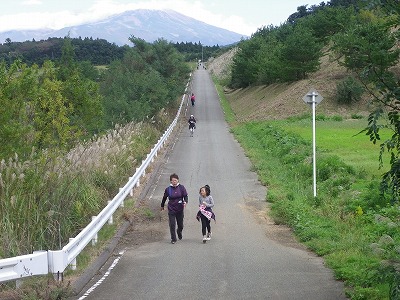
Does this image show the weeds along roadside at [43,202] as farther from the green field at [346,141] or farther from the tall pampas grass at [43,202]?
the green field at [346,141]

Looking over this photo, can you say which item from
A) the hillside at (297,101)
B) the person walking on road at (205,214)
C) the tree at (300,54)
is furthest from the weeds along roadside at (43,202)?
the tree at (300,54)

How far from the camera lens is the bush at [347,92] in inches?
1839

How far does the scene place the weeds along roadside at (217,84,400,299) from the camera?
846cm

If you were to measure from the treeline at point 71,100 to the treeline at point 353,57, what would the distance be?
31.1 feet

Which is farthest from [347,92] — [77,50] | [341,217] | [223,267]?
[77,50]

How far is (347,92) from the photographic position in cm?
4734

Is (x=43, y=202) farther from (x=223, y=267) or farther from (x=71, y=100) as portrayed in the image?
(x=71, y=100)

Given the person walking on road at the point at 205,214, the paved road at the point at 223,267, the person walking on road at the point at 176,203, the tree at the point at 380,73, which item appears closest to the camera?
the tree at the point at 380,73

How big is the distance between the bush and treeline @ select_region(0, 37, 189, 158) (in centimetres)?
1493

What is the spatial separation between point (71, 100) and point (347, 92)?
76.3 ft

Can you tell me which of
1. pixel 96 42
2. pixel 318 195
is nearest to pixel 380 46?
pixel 318 195

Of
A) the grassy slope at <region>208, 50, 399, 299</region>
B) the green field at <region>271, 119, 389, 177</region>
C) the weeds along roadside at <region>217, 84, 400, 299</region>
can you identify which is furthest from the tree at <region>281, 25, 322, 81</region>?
the weeds along roadside at <region>217, 84, 400, 299</region>

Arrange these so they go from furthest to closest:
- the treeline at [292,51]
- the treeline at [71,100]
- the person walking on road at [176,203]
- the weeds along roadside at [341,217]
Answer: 1. the treeline at [292,51]
2. the treeline at [71,100]
3. the person walking on road at [176,203]
4. the weeds along roadside at [341,217]

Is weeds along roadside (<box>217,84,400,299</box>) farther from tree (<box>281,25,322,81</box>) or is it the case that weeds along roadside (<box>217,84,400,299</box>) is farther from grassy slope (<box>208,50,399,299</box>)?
tree (<box>281,25,322,81</box>)
